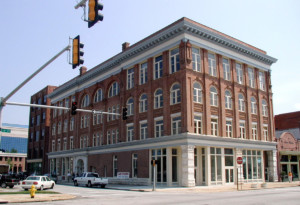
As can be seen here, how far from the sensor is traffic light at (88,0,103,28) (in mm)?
10727

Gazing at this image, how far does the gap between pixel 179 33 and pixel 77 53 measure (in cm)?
2553

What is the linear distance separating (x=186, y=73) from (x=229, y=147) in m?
10.5

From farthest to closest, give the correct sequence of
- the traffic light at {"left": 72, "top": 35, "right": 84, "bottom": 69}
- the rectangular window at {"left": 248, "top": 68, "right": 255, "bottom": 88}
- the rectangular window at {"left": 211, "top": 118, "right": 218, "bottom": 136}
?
the rectangular window at {"left": 248, "top": 68, "right": 255, "bottom": 88}, the rectangular window at {"left": 211, "top": 118, "right": 218, "bottom": 136}, the traffic light at {"left": 72, "top": 35, "right": 84, "bottom": 69}

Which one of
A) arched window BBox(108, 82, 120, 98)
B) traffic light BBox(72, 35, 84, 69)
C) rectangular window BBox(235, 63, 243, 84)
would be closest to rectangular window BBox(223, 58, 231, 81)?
rectangular window BBox(235, 63, 243, 84)

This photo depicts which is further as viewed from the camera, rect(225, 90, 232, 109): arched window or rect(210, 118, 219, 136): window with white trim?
rect(225, 90, 232, 109): arched window

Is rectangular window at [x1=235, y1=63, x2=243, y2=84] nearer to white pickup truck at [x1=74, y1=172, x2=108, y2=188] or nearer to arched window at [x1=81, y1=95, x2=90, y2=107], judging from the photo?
white pickup truck at [x1=74, y1=172, x2=108, y2=188]

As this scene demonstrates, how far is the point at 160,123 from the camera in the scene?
39219 millimetres

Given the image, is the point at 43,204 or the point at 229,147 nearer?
the point at 43,204

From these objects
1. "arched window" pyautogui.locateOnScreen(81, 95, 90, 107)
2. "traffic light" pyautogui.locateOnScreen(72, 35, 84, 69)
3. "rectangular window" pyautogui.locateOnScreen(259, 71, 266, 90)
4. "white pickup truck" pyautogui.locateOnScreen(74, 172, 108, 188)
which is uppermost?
"rectangular window" pyautogui.locateOnScreen(259, 71, 266, 90)

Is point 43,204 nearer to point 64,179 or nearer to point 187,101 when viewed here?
point 187,101

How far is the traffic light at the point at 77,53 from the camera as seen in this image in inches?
524

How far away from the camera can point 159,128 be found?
39.2m

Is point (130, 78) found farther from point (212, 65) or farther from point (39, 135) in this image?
point (39, 135)

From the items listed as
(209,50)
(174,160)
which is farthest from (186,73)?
(174,160)
